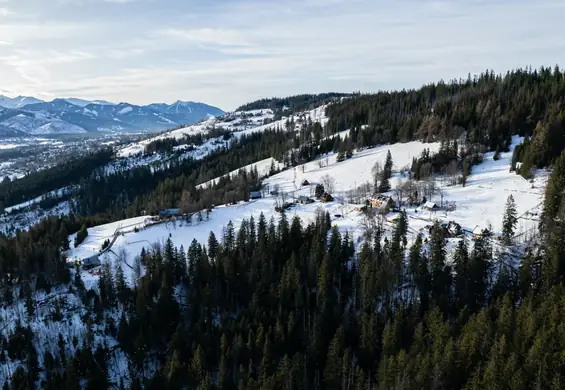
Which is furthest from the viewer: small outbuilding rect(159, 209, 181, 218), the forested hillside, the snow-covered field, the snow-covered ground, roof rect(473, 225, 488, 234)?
the snow-covered ground

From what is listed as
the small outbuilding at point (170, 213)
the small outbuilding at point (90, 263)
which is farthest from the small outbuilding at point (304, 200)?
the small outbuilding at point (90, 263)

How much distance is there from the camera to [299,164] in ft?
532

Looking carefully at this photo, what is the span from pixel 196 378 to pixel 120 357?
646 inches

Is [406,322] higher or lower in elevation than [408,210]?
lower

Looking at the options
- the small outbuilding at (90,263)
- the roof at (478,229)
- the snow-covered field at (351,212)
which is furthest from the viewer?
the snow-covered field at (351,212)

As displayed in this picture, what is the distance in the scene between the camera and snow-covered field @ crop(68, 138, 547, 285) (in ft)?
265

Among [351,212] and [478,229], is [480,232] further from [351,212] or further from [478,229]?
[351,212]

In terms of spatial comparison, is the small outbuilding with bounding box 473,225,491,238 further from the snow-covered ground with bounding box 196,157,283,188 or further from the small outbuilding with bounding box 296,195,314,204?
the snow-covered ground with bounding box 196,157,283,188

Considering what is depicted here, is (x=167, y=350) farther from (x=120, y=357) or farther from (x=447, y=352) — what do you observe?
(x=447, y=352)

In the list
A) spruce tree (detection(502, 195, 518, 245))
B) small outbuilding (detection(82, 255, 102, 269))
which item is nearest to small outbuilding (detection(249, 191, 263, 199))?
small outbuilding (detection(82, 255, 102, 269))

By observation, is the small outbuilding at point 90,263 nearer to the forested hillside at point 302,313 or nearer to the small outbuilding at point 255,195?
the forested hillside at point 302,313

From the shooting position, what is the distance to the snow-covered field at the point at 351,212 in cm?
8081

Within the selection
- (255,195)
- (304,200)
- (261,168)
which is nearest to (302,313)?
(304,200)

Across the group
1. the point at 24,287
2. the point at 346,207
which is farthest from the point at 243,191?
the point at 24,287
